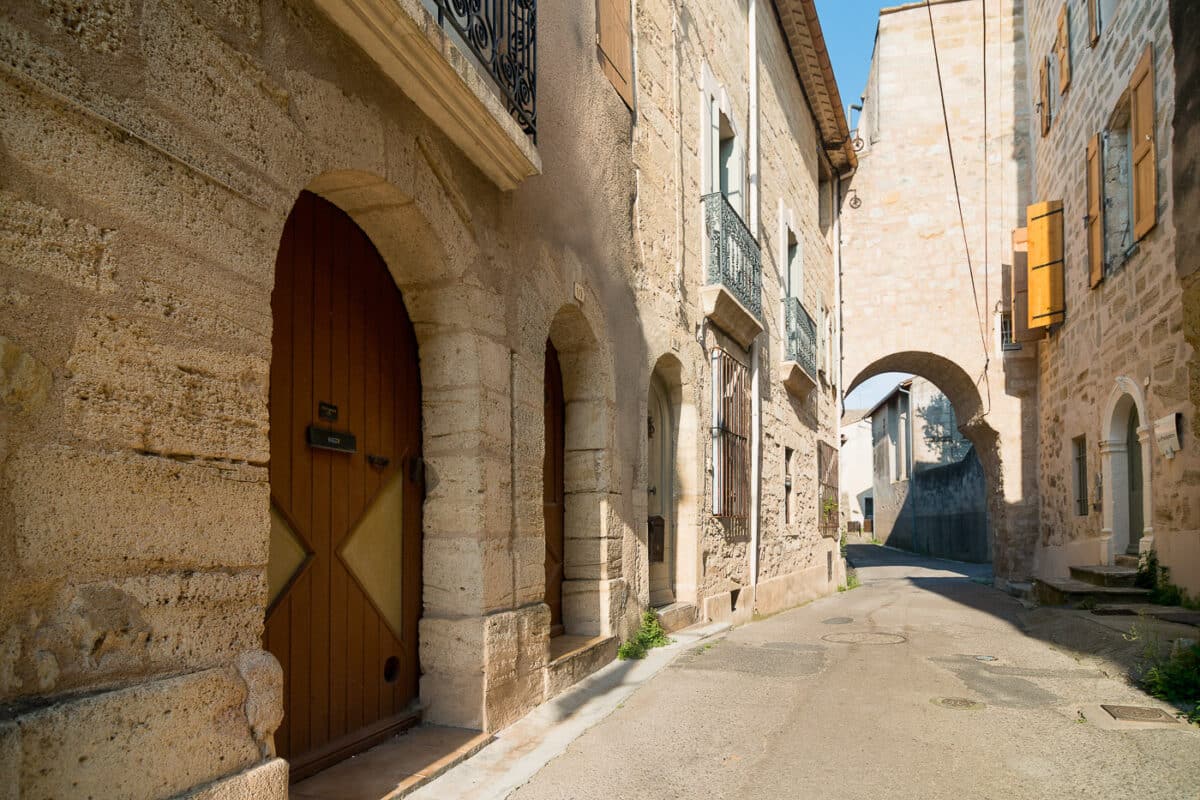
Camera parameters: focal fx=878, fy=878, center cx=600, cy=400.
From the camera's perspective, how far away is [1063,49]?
39.1 feet

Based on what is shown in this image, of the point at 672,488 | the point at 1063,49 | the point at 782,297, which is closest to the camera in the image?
the point at 672,488

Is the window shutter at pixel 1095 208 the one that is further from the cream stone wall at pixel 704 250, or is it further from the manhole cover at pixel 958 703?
the manhole cover at pixel 958 703

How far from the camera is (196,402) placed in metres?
2.29

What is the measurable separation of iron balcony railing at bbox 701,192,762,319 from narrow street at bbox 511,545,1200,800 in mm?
3469

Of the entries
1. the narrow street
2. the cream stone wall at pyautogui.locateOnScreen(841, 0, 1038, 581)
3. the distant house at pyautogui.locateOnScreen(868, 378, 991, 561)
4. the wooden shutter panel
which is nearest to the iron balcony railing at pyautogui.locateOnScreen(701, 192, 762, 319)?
the narrow street

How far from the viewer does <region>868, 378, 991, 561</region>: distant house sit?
2392cm

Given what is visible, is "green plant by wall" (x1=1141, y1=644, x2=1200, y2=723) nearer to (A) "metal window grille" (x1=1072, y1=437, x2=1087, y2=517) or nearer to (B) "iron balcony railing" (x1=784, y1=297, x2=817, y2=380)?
(B) "iron balcony railing" (x1=784, y1=297, x2=817, y2=380)

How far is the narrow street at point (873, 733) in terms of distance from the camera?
3.41 meters

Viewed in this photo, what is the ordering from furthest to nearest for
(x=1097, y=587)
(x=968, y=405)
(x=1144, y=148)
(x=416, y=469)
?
1. (x=968, y=405)
2. (x=1144, y=148)
3. (x=1097, y=587)
4. (x=416, y=469)

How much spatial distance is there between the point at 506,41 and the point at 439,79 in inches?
43.3

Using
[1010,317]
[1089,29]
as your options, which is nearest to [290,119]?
[1089,29]

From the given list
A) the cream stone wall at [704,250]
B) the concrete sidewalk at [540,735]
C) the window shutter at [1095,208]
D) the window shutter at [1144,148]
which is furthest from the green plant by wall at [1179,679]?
the window shutter at [1095,208]

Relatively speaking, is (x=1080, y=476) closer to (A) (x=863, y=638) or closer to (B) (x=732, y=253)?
(A) (x=863, y=638)

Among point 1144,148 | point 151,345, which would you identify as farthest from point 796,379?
point 151,345
